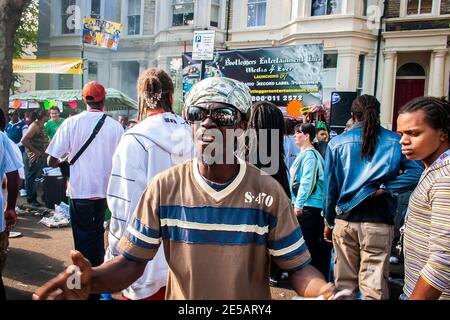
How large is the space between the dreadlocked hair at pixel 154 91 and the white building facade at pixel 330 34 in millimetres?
8840

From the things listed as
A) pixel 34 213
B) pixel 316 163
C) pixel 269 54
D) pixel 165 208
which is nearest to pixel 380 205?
pixel 316 163

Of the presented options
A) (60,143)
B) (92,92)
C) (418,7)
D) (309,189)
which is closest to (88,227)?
(60,143)

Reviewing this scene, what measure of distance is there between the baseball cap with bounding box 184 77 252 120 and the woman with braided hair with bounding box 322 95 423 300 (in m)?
2.01

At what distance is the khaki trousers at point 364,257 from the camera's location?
3.22 metres

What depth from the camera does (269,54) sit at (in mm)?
9555

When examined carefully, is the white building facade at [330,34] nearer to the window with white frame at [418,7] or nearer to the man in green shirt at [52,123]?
the window with white frame at [418,7]

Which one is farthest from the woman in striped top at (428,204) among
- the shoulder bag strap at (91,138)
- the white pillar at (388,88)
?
the white pillar at (388,88)

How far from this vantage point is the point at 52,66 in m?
14.8

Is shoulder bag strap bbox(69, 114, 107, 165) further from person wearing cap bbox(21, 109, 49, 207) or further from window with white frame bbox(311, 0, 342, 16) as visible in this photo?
window with white frame bbox(311, 0, 342, 16)

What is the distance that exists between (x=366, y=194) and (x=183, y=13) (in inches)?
481

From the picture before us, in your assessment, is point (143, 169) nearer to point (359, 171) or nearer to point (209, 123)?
point (209, 123)

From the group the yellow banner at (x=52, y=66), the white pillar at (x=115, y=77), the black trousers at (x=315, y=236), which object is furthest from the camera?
the white pillar at (x=115, y=77)

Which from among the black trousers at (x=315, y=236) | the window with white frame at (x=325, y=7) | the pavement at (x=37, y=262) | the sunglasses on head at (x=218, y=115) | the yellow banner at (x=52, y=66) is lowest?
the pavement at (x=37, y=262)

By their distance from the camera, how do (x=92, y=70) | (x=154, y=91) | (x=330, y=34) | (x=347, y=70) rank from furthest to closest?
1. (x=92, y=70)
2. (x=330, y=34)
3. (x=347, y=70)
4. (x=154, y=91)
